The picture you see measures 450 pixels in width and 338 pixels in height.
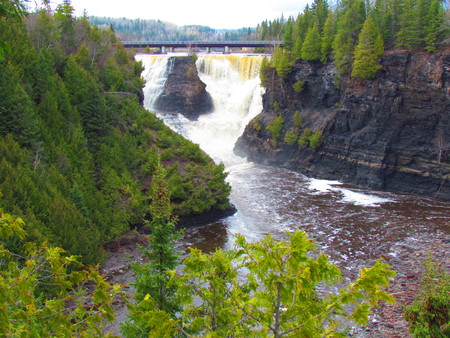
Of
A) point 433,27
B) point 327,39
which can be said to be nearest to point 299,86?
point 327,39

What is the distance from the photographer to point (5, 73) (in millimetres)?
22938

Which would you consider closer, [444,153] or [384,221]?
[384,221]

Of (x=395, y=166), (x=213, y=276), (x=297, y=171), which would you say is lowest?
(x=297, y=171)

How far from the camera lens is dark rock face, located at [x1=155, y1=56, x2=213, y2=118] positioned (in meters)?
62.4

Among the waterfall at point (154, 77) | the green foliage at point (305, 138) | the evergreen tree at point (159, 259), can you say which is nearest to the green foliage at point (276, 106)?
the green foliage at point (305, 138)

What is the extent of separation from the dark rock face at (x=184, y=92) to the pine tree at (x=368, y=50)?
27.9 m

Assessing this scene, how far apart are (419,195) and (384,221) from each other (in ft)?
29.4

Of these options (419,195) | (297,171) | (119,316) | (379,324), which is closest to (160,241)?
(119,316)

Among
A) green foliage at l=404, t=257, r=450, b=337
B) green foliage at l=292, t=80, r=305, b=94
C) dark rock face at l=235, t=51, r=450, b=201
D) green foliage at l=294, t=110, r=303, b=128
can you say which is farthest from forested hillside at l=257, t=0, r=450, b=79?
green foliage at l=404, t=257, r=450, b=337

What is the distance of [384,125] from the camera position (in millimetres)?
37875

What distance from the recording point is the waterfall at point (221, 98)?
55.8m

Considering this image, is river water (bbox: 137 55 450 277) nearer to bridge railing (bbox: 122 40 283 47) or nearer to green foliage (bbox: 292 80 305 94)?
green foliage (bbox: 292 80 305 94)

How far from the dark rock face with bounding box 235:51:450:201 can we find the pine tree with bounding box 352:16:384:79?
0.84 m

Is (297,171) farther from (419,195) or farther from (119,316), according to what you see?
(119,316)
